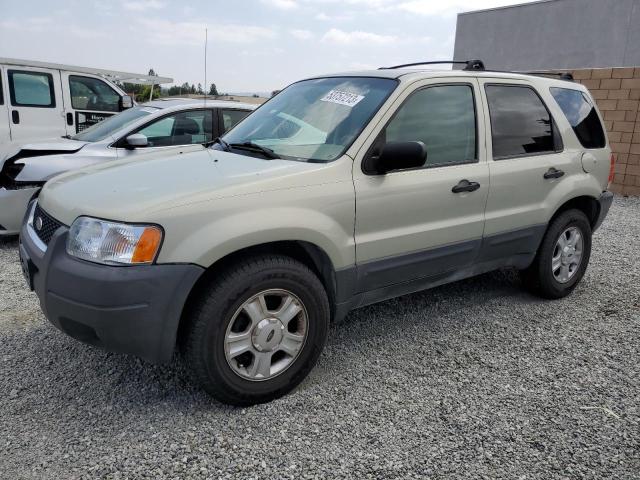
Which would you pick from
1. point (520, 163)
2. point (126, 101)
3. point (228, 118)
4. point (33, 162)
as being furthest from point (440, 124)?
point (126, 101)

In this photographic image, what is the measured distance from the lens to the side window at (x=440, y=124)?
3.14m

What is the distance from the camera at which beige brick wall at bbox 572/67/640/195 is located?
9398 millimetres

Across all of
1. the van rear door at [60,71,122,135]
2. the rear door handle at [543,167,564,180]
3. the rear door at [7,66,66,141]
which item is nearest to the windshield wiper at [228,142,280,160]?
the rear door handle at [543,167,564,180]

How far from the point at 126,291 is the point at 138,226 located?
291mm

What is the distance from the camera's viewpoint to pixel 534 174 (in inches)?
149

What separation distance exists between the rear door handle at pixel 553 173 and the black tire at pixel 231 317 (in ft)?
6.96

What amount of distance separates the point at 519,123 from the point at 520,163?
1.02ft

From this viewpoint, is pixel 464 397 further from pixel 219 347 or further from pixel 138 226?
pixel 138 226

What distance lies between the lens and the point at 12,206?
5168mm

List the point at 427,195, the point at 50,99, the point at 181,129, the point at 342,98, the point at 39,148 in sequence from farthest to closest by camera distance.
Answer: the point at 50,99
the point at 181,129
the point at 39,148
the point at 342,98
the point at 427,195

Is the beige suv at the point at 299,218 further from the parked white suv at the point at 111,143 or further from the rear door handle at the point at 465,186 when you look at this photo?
the parked white suv at the point at 111,143

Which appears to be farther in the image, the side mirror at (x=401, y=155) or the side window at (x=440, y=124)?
the side window at (x=440, y=124)

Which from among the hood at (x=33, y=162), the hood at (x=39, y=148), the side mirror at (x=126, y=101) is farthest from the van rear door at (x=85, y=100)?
the hood at (x=33, y=162)

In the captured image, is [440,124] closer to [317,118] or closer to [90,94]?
[317,118]
